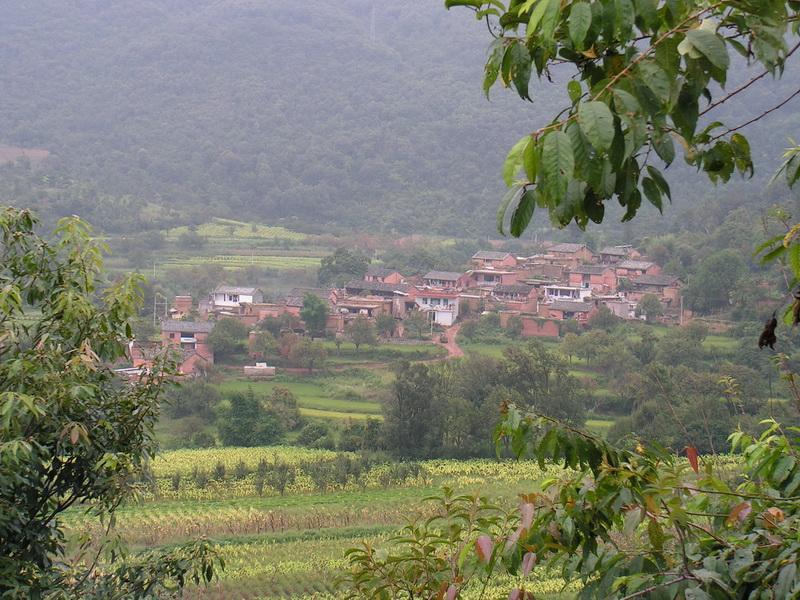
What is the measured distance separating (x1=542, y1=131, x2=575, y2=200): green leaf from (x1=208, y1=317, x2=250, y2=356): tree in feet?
91.0

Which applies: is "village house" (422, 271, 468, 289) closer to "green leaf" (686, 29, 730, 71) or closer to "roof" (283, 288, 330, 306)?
"roof" (283, 288, 330, 306)

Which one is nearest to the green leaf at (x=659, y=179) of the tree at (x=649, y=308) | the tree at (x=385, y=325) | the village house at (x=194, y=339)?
the village house at (x=194, y=339)

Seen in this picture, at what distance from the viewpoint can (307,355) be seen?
1109 inches

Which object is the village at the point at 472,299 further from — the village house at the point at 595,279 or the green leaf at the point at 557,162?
the green leaf at the point at 557,162

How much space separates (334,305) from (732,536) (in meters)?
31.7

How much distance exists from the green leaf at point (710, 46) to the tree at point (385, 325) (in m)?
30.2

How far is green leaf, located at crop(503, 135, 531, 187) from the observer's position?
1.17 meters

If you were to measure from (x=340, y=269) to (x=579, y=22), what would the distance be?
129ft

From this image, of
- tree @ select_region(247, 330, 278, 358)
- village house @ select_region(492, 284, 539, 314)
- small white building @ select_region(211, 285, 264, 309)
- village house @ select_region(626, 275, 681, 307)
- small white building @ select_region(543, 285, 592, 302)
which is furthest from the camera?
small white building @ select_region(211, 285, 264, 309)

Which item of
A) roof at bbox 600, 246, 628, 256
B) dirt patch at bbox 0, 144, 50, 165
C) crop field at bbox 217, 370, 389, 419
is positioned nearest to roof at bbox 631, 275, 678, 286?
roof at bbox 600, 246, 628, 256

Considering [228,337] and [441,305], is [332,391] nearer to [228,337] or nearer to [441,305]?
[228,337]

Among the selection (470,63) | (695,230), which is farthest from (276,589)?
(470,63)

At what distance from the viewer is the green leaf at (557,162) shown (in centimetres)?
112

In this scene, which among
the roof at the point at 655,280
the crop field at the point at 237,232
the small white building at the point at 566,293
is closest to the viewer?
the small white building at the point at 566,293
